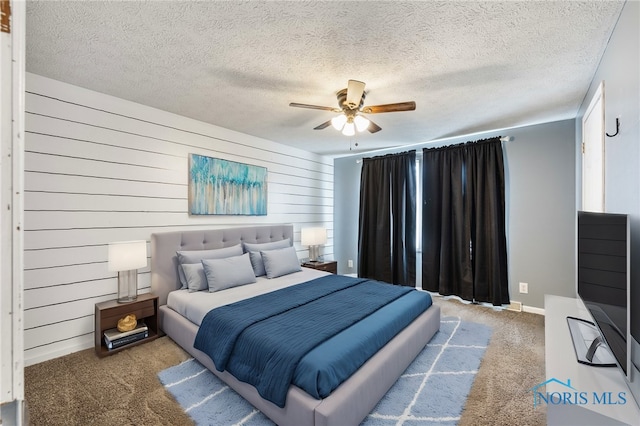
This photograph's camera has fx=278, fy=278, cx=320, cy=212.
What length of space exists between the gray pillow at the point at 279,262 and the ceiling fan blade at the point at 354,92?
212 centimetres

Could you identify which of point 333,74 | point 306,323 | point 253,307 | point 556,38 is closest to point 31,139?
point 253,307

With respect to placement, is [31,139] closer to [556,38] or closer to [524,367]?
[556,38]

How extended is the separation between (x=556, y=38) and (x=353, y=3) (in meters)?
1.35

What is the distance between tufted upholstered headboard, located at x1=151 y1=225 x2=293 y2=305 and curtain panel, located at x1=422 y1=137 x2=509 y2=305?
2.74 meters

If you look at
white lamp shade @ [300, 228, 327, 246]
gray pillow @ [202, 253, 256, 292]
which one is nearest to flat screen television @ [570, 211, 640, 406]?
gray pillow @ [202, 253, 256, 292]

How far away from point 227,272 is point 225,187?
123 cm

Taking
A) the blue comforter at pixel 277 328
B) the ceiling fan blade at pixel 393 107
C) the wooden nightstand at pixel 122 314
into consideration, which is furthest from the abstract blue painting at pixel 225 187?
the ceiling fan blade at pixel 393 107

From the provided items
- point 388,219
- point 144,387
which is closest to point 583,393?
point 144,387

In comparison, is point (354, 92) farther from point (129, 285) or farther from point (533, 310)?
point (533, 310)

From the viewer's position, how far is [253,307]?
2.41 m

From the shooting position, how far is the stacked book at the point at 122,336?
2.49 metres

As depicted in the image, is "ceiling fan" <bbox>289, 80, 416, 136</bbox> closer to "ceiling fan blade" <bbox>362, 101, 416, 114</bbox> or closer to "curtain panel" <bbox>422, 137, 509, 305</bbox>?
"ceiling fan blade" <bbox>362, 101, 416, 114</bbox>

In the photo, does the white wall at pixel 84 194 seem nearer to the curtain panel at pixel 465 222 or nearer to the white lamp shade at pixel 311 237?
the white lamp shade at pixel 311 237

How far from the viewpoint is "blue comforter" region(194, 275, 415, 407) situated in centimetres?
172
